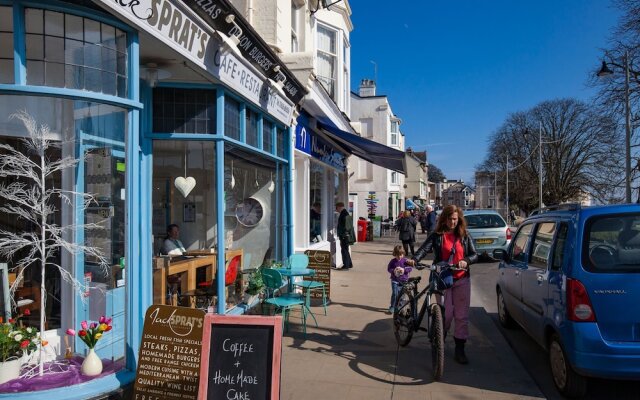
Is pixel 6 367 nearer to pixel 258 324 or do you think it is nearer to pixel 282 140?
pixel 258 324

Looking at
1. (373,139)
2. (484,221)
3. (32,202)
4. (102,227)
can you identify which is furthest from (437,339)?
(373,139)

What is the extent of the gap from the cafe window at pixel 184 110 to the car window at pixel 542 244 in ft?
12.4

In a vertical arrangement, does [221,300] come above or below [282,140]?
below

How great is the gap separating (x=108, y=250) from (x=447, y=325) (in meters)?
3.51

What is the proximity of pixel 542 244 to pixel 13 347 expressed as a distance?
491 centimetres

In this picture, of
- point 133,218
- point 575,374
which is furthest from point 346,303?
point 133,218

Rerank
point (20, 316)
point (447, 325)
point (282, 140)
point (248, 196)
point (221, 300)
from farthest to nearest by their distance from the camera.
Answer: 1. point (282, 140)
2. point (248, 196)
3. point (221, 300)
4. point (447, 325)
5. point (20, 316)

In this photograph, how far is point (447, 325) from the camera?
5.29 meters

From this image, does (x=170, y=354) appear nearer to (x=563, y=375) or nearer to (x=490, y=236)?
(x=563, y=375)

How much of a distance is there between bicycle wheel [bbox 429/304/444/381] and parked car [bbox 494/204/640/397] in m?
0.98

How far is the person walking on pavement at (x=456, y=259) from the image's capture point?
5266 mm

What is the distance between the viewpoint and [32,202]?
389 cm

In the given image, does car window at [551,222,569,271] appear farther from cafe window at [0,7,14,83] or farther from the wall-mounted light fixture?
cafe window at [0,7,14,83]

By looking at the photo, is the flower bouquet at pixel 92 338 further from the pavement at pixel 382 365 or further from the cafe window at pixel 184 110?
the cafe window at pixel 184 110
